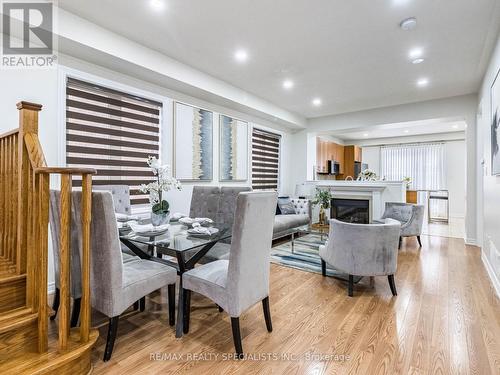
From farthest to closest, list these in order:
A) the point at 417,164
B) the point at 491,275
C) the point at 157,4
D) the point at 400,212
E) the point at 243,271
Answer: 1. the point at 417,164
2. the point at 400,212
3. the point at 491,275
4. the point at 157,4
5. the point at 243,271

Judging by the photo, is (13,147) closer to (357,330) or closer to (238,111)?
(357,330)

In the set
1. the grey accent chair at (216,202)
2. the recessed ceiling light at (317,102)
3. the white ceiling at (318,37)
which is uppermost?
the recessed ceiling light at (317,102)

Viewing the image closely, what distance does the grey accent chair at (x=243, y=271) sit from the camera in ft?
5.72

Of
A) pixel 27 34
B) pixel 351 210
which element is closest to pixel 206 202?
pixel 27 34

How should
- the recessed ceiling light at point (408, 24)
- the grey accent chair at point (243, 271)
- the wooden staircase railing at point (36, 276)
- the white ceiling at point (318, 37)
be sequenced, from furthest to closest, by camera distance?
the recessed ceiling light at point (408, 24) < the white ceiling at point (318, 37) < the grey accent chair at point (243, 271) < the wooden staircase railing at point (36, 276)

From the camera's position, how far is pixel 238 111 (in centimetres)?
505

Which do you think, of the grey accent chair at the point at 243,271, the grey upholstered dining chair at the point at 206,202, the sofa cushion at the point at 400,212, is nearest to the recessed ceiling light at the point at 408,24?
the grey accent chair at the point at 243,271

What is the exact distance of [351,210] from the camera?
6.24m

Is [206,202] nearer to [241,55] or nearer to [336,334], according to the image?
[241,55]

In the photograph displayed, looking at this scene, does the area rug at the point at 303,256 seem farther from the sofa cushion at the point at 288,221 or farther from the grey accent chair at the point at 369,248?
the grey accent chair at the point at 369,248

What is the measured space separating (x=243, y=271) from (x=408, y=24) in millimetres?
2818

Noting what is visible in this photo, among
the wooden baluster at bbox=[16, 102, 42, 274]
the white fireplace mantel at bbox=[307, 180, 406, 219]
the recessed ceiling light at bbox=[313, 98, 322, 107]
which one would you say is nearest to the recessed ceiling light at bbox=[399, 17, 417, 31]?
→ the recessed ceiling light at bbox=[313, 98, 322, 107]

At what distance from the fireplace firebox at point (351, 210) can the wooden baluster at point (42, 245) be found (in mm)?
5706

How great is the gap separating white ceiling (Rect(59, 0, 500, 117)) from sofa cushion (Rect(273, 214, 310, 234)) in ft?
7.44
